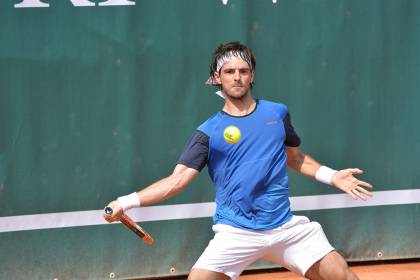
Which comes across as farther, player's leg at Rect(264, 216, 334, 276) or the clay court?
the clay court

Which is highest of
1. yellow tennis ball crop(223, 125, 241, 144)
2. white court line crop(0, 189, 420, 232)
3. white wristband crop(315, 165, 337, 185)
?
yellow tennis ball crop(223, 125, 241, 144)

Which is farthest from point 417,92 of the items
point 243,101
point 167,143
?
point 243,101

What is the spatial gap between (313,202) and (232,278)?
2.10 m

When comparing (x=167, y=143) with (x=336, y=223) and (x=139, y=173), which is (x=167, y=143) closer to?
(x=139, y=173)

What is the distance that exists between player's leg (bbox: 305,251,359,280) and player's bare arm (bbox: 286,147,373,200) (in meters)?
Answer: 0.35

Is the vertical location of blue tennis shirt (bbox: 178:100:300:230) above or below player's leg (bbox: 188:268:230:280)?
above

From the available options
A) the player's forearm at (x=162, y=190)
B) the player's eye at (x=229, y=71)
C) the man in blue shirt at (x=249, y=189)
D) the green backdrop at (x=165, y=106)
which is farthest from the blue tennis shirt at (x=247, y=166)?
the green backdrop at (x=165, y=106)

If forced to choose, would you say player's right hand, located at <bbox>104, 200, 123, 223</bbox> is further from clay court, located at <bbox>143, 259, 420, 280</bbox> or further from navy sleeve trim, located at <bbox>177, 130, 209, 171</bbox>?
clay court, located at <bbox>143, 259, 420, 280</bbox>

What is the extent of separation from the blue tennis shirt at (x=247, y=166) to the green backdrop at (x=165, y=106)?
1575mm

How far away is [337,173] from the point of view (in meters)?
5.31

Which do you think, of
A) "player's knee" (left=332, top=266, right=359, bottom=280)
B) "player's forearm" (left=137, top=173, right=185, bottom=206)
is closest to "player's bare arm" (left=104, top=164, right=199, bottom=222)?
"player's forearm" (left=137, top=173, right=185, bottom=206)

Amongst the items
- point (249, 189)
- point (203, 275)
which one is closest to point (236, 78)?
point (249, 189)

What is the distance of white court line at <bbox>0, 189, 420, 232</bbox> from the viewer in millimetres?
6609

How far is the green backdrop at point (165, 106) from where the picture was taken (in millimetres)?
6527
